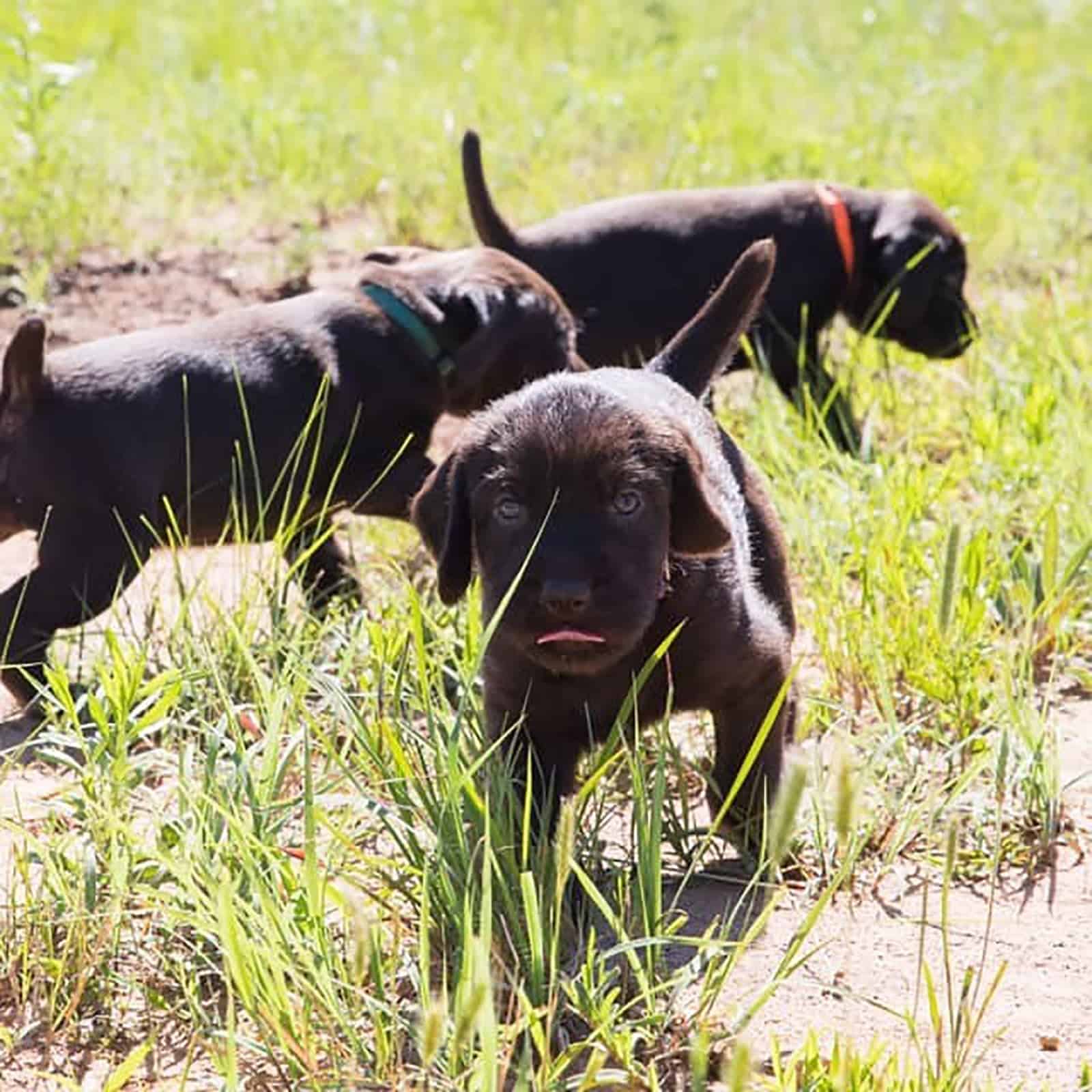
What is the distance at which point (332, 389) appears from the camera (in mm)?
5004

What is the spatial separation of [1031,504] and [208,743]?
2587 mm

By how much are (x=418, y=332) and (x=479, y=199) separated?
2.97 feet

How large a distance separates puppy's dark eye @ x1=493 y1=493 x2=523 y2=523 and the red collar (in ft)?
11.8

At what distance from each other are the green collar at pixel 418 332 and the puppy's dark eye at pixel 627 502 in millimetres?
2113

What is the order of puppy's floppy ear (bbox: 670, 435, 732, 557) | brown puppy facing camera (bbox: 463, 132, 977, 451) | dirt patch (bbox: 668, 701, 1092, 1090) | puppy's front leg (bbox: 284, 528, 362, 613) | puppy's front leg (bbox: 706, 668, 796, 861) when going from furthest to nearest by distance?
brown puppy facing camera (bbox: 463, 132, 977, 451) < puppy's front leg (bbox: 284, 528, 362, 613) < puppy's front leg (bbox: 706, 668, 796, 861) < puppy's floppy ear (bbox: 670, 435, 732, 557) < dirt patch (bbox: 668, 701, 1092, 1090)

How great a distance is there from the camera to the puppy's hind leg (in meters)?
4.51

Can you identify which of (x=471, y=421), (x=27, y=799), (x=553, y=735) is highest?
(x=471, y=421)

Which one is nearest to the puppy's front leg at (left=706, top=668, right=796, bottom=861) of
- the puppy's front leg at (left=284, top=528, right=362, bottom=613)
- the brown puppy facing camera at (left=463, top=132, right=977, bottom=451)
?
the puppy's front leg at (left=284, top=528, right=362, bottom=613)

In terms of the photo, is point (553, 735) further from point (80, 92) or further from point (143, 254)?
point (80, 92)

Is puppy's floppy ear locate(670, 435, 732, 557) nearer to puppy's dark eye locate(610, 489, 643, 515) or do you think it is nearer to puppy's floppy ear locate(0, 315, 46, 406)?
puppy's dark eye locate(610, 489, 643, 515)

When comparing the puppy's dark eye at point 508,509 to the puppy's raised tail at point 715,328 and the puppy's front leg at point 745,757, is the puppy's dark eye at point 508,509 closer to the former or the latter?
the puppy's front leg at point 745,757

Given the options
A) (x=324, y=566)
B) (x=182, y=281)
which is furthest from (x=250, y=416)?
(x=182, y=281)

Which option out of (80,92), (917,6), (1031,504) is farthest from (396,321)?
(917,6)

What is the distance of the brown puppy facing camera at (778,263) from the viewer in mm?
6113
